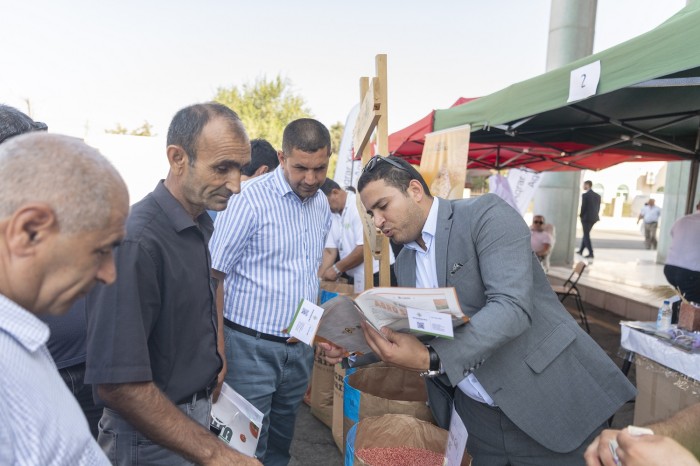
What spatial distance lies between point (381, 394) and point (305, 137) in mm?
1353

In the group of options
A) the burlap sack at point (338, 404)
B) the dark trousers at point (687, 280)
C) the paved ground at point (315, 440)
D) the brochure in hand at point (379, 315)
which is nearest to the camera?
the brochure in hand at point (379, 315)

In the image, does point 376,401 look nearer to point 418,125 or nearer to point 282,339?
point 282,339

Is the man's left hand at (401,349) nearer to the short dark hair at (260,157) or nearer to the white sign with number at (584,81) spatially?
the white sign with number at (584,81)

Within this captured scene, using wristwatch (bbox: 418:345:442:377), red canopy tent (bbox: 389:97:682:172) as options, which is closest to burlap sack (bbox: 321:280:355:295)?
wristwatch (bbox: 418:345:442:377)

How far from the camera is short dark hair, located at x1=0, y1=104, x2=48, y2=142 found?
64.2 inches

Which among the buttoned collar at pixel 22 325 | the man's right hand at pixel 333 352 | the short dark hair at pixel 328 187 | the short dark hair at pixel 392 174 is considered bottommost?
the man's right hand at pixel 333 352

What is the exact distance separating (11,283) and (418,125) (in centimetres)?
545

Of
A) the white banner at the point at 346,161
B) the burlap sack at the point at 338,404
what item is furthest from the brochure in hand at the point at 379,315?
the white banner at the point at 346,161

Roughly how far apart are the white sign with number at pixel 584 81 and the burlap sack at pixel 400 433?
209 centimetres

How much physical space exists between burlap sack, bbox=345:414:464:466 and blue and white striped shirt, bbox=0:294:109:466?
1.41 meters

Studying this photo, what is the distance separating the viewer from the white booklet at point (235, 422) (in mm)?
→ 1573

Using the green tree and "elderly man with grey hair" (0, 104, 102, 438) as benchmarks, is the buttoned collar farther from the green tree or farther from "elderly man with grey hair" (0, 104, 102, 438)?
the green tree

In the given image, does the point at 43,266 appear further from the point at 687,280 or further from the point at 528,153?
the point at 528,153

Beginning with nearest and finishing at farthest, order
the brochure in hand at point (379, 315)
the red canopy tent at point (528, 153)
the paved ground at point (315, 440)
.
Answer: the brochure in hand at point (379, 315) → the paved ground at point (315, 440) → the red canopy tent at point (528, 153)
